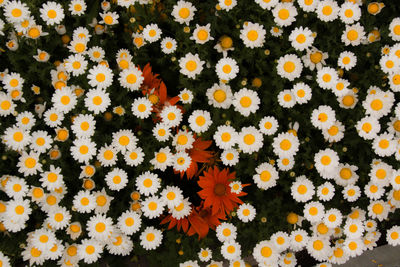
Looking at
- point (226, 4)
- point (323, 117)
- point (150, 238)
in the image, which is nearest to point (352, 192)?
point (323, 117)

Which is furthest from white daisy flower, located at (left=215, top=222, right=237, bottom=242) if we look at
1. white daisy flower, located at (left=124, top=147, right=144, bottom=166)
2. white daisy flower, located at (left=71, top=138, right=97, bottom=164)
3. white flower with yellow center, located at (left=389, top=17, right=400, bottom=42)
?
white flower with yellow center, located at (left=389, top=17, right=400, bottom=42)

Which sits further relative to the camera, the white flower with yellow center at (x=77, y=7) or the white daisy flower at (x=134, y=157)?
the white flower with yellow center at (x=77, y=7)

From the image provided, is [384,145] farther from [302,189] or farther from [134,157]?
[134,157]

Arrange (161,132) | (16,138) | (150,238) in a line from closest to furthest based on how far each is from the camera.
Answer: (16,138)
(161,132)
(150,238)

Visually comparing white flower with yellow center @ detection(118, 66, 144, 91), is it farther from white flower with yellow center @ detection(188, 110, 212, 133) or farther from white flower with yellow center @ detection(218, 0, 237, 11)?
white flower with yellow center @ detection(218, 0, 237, 11)

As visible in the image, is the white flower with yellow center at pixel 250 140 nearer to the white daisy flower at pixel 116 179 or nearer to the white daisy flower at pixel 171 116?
the white daisy flower at pixel 171 116

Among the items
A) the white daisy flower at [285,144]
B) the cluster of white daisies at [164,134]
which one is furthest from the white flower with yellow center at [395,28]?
Result: the white daisy flower at [285,144]

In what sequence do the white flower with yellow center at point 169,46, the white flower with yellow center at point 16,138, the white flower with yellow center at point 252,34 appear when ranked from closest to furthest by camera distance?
the white flower with yellow center at point 16,138, the white flower with yellow center at point 252,34, the white flower with yellow center at point 169,46
